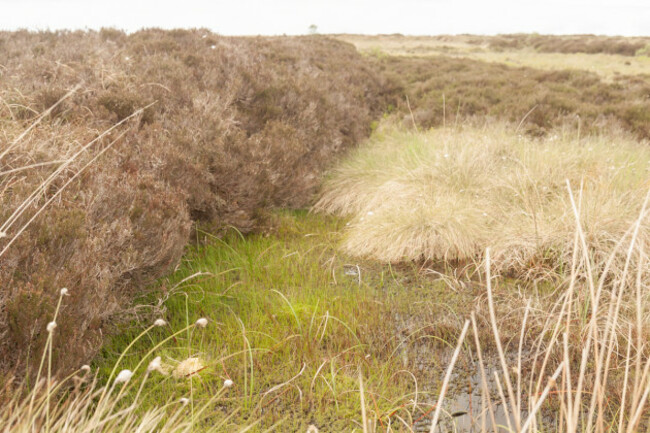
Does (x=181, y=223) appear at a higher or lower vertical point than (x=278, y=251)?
higher

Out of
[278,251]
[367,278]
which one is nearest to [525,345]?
[367,278]

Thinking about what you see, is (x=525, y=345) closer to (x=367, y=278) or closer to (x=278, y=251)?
(x=367, y=278)

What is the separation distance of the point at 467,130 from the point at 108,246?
687cm

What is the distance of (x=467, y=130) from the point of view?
333 inches

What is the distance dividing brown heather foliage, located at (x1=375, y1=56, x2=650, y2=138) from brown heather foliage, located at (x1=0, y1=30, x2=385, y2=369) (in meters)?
2.38

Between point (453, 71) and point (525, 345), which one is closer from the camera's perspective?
point (525, 345)

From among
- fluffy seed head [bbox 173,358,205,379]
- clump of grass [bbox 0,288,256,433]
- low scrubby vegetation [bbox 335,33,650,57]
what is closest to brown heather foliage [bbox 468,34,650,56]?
low scrubby vegetation [bbox 335,33,650,57]

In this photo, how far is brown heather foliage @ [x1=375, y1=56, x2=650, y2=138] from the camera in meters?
9.09

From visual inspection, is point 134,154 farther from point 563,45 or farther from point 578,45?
point 563,45

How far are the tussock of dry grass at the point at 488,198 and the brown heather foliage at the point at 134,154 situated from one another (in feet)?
2.96

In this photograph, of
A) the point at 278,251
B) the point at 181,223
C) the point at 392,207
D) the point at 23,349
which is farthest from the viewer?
the point at 392,207

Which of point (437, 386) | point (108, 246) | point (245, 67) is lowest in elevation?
point (437, 386)

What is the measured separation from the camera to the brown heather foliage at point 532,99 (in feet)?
29.8

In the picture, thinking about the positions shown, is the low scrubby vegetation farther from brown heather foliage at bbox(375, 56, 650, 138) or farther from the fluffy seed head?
the fluffy seed head
